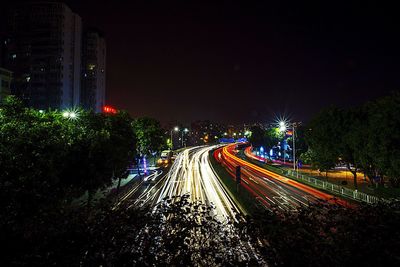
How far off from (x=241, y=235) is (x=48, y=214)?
16.7 ft

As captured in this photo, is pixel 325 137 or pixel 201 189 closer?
pixel 201 189

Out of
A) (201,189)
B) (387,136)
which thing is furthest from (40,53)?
(387,136)

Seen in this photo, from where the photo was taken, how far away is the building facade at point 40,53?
227 feet

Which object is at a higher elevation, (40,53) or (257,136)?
(40,53)

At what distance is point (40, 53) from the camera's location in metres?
70.0

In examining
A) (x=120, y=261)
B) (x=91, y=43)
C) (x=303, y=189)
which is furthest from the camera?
(x=91, y=43)

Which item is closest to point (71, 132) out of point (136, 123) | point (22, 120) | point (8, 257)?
point (22, 120)

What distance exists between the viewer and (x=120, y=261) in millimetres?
6586

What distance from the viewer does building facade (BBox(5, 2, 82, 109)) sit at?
69250 mm

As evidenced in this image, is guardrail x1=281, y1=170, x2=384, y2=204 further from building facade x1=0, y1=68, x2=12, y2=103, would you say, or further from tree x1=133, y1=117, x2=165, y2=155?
building facade x1=0, y1=68, x2=12, y2=103

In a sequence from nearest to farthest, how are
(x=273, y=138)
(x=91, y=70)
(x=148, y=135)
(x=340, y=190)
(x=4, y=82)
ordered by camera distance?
1. (x=340, y=190)
2. (x=148, y=135)
3. (x=4, y=82)
4. (x=273, y=138)
5. (x=91, y=70)

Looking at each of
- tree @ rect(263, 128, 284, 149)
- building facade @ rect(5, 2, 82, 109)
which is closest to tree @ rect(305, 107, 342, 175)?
tree @ rect(263, 128, 284, 149)

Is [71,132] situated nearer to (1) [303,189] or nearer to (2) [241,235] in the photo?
(2) [241,235]

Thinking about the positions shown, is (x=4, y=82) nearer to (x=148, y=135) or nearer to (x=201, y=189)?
(x=148, y=135)
